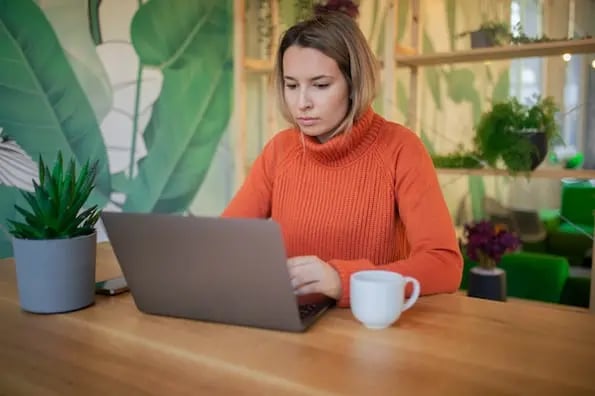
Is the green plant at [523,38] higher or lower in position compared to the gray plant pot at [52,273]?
higher

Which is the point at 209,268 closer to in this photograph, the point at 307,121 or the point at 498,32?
the point at 307,121

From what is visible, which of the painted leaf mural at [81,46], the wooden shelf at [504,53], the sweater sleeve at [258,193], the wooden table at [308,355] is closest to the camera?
the wooden table at [308,355]

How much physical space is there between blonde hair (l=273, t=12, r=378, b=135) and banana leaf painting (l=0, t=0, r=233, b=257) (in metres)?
0.87

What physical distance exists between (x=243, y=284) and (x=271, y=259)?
2.7 inches

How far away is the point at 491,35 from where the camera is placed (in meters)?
2.40

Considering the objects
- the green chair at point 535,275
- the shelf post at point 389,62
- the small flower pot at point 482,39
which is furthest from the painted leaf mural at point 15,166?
the green chair at point 535,275

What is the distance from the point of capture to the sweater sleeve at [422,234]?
0.96 metres

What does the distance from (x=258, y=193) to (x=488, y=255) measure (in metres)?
1.42

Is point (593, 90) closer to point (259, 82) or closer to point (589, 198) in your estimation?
point (589, 198)

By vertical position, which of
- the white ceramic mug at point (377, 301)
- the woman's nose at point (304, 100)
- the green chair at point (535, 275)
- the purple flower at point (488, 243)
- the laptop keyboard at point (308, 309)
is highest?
the woman's nose at point (304, 100)

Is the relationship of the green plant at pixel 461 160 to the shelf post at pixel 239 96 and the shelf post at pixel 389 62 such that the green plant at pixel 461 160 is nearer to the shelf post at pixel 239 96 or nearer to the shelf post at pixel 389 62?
the shelf post at pixel 389 62

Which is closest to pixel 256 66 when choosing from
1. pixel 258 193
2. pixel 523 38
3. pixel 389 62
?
pixel 389 62

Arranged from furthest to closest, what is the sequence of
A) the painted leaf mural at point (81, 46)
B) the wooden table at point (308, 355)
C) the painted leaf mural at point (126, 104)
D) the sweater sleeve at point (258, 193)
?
the painted leaf mural at point (126, 104)
the painted leaf mural at point (81, 46)
the sweater sleeve at point (258, 193)
the wooden table at point (308, 355)

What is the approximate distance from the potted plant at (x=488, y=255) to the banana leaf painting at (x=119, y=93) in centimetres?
126
